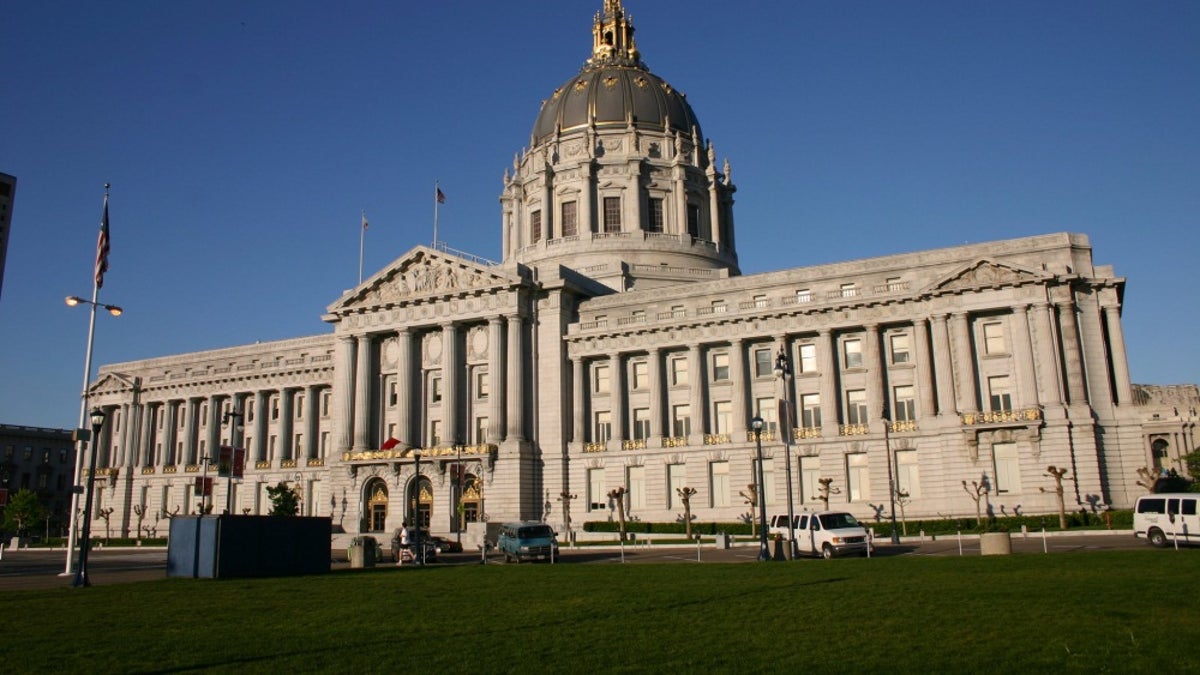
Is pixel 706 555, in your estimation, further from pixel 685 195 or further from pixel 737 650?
pixel 685 195

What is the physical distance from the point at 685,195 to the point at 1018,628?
82.8m

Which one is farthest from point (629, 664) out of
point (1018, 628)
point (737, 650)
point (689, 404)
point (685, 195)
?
point (685, 195)

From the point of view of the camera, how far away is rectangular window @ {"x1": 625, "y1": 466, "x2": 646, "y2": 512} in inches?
2906

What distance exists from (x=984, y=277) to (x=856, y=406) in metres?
12.0

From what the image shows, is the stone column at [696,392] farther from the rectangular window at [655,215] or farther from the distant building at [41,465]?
the distant building at [41,465]

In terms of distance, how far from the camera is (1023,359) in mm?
62344

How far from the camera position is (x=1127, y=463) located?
60.2 m

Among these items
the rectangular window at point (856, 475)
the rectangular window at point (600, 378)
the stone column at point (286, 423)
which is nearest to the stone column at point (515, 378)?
the rectangular window at point (600, 378)

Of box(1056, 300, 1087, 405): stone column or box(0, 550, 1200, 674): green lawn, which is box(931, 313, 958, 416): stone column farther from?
box(0, 550, 1200, 674): green lawn

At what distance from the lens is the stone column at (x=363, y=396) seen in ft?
264

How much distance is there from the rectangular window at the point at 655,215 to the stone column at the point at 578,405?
23928mm

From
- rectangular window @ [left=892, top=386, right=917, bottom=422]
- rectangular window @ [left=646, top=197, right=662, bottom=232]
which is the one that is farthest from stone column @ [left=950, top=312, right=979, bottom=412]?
rectangular window @ [left=646, top=197, right=662, bottom=232]

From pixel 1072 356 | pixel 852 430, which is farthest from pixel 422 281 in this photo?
pixel 1072 356

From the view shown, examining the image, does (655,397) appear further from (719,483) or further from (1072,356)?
(1072,356)
